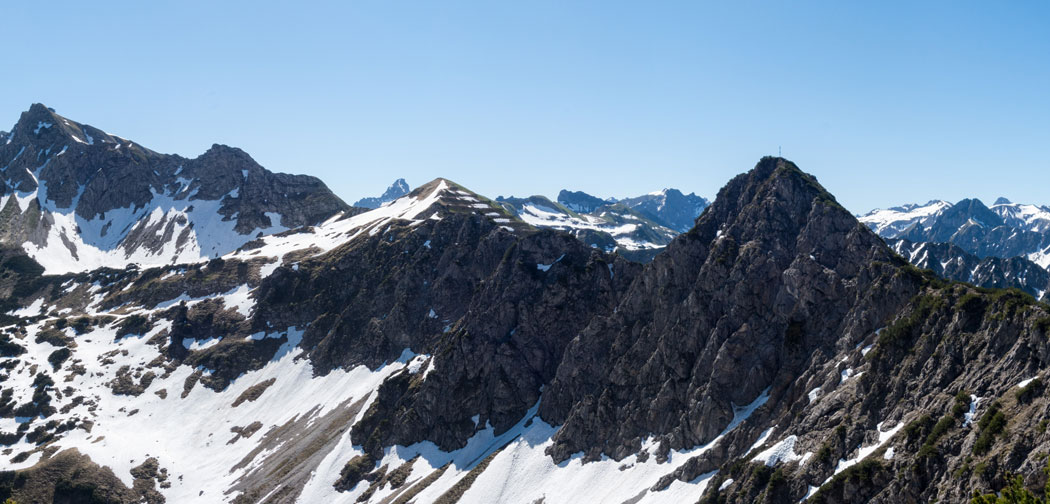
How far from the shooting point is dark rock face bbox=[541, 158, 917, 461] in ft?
327

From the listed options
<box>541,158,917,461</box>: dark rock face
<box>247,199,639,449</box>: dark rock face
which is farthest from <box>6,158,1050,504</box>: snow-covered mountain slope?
<box>247,199,639,449</box>: dark rock face

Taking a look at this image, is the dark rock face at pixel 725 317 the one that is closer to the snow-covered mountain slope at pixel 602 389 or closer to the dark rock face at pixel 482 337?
the snow-covered mountain slope at pixel 602 389

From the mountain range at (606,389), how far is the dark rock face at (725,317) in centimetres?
41

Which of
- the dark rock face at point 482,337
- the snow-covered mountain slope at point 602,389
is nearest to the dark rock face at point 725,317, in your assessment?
the snow-covered mountain slope at point 602,389

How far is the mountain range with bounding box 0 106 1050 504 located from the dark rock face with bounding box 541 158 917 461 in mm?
409

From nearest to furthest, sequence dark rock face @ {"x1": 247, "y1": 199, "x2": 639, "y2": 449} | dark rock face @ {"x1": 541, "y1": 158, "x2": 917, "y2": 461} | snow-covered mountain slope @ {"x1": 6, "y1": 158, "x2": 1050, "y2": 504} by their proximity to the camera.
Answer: snow-covered mountain slope @ {"x1": 6, "y1": 158, "x2": 1050, "y2": 504}
dark rock face @ {"x1": 541, "y1": 158, "x2": 917, "y2": 461}
dark rock face @ {"x1": 247, "y1": 199, "x2": 639, "y2": 449}

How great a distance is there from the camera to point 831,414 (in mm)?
80438

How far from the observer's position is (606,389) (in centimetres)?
12056

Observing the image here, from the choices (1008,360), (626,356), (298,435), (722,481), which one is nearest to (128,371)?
(298,435)

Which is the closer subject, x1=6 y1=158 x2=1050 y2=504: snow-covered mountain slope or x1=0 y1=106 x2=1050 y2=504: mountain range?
x1=0 y1=106 x2=1050 y2=504: mountain range

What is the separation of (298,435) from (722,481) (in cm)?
10720

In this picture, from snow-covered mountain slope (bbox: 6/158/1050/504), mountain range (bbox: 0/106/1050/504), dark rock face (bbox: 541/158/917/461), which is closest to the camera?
mountain range (bbox: 0/106/1050/504)

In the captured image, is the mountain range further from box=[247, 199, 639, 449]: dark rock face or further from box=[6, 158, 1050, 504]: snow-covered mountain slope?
box=[247, 199, 639, 449]: dark rock face

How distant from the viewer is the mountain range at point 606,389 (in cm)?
A: 7056
